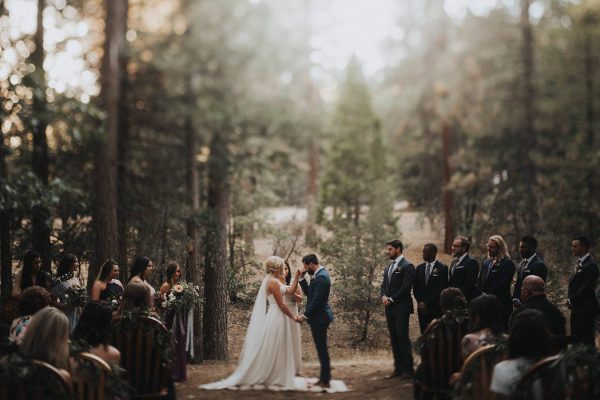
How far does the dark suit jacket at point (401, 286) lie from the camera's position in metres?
9.02

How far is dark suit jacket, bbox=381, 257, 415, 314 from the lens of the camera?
902 centimetres

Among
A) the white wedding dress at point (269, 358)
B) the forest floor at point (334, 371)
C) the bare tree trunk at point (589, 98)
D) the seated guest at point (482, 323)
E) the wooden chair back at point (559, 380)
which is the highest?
the bare tree trunk at point (589, 98)

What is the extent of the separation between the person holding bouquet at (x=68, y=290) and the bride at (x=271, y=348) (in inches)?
87.0

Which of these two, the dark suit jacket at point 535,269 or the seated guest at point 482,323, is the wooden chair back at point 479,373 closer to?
the seated guest at point 482,323

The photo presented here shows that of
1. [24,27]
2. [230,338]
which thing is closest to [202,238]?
[230,338]

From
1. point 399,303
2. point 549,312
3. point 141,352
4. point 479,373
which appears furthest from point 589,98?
point 141,352

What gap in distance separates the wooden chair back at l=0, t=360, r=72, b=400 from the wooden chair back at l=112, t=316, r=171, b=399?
186 cm

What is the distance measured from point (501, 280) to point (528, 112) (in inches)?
510

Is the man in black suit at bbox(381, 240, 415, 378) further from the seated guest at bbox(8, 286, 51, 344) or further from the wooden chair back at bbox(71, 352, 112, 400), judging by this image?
the wooden chair back at bbox(71, 352, 112, 400)

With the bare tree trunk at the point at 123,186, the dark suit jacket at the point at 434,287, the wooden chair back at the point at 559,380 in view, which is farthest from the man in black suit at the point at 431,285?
the bare tree trunk at the point at 123,186

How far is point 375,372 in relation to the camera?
375 inches

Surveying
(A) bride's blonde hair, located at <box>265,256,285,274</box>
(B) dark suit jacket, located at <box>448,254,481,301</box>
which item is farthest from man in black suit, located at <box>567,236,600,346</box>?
(A) bride's blonde hair, located at <box>265,256,285,274</box>

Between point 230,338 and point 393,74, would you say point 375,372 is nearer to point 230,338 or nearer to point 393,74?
point 230,338

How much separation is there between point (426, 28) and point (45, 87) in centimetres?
1723
